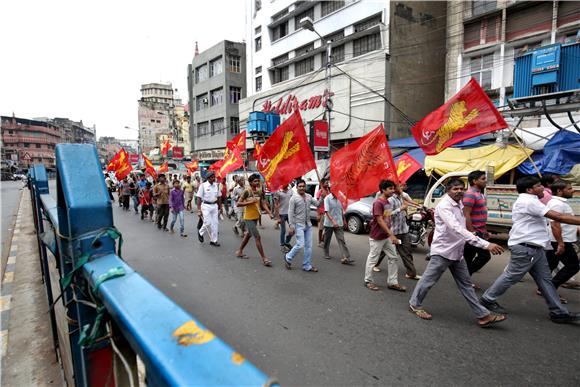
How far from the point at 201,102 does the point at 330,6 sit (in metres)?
20.0

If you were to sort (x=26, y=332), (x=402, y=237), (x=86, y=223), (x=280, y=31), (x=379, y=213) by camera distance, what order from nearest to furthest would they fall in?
(x=86, y=223) → (x=26, y=332) → (x=379, y=213) → (x=402, y=237) → (x=280, y=31)

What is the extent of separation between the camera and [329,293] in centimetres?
493

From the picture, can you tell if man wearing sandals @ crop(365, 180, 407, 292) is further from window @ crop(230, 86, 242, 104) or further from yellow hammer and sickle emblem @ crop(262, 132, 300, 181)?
window @ crop(230, 86, 242, 104)

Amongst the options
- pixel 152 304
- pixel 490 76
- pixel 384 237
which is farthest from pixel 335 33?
pixel 152 304

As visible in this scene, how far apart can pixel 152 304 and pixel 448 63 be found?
1832 cm

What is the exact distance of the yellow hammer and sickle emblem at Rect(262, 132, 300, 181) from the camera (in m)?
6.56

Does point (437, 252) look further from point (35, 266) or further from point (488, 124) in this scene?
point (35, 266)

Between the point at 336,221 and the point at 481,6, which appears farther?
the point at 481,6

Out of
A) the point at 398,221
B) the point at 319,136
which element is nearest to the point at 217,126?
the point at 319,136

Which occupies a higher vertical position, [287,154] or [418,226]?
[287,154]

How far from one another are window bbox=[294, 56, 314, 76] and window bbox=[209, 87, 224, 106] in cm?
1138

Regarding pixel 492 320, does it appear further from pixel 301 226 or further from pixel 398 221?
pixel 301 226

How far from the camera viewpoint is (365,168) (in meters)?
5.96

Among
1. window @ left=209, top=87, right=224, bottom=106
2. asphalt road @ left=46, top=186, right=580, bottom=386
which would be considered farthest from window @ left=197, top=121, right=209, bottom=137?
asphalt road @ left=46, top=186, right=580, bottom=386
